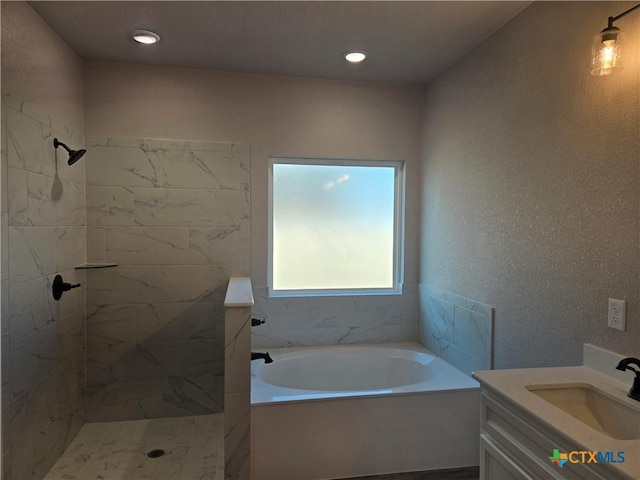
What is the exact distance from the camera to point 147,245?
9.79ft

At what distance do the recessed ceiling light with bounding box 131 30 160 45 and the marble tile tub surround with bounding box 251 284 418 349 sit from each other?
1.77 meters

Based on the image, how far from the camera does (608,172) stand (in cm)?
162

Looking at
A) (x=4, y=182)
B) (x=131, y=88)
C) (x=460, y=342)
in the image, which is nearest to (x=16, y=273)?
(x=4, y=182)

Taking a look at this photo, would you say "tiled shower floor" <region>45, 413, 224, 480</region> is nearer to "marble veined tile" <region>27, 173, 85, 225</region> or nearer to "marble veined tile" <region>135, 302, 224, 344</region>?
"marble veined tile" <region>135, 302, 224, 344</region>

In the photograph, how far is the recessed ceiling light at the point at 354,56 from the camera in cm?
265

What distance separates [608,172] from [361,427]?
5.70 ft

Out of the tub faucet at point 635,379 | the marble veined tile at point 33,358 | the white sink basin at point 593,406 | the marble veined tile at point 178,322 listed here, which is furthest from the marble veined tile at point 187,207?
the tub faucet at point 635,379

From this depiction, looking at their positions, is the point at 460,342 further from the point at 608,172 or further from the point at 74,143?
the point at 74,143

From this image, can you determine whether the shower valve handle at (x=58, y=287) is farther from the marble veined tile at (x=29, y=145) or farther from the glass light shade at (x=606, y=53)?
the glass light shade at (x=606, y=53)

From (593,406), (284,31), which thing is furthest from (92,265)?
(593,406)

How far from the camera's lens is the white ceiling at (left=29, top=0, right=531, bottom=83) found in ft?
6.99

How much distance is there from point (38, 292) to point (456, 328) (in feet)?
8.17

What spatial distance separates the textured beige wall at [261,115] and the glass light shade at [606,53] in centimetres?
183

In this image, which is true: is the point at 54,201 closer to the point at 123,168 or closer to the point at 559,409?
the point at 123,168
